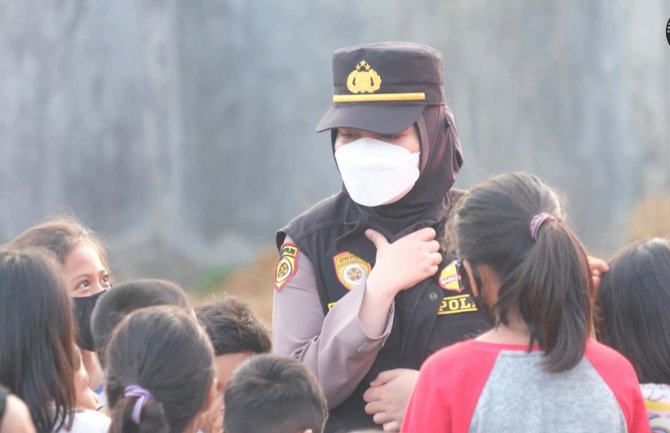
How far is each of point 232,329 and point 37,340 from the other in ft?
3.20

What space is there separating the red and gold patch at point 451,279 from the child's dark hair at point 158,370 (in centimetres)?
77

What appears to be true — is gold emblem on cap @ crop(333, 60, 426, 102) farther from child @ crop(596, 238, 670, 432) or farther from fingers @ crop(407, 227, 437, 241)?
child @ crop(596, 238, 670, 432)

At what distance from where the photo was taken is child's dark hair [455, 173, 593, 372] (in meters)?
2.22

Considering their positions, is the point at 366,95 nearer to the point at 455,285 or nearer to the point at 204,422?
the point at 455,285

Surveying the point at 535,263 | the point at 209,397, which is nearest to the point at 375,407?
the point at 209,397

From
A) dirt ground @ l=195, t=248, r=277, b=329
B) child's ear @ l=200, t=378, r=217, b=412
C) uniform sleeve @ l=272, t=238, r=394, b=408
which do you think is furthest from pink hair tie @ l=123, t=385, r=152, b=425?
dirt ground @ l=195, t=248, r=277, b=329

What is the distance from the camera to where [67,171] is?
9.24m

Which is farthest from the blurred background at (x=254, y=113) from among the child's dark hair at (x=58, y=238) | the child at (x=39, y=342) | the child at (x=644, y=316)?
the child at (x=39, y=342)

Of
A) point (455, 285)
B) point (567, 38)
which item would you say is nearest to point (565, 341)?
point (455, 285)

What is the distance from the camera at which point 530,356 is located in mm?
2250

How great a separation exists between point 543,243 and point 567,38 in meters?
8.18

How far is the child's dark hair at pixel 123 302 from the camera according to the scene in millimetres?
→ 2824

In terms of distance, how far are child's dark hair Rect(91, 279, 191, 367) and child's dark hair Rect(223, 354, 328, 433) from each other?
1.29ft

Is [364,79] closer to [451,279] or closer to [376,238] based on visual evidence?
[376,238]
